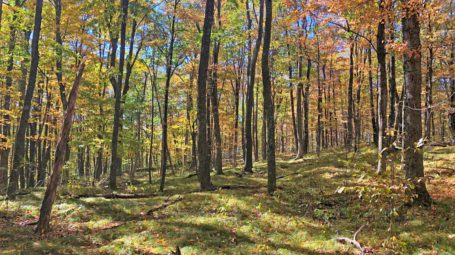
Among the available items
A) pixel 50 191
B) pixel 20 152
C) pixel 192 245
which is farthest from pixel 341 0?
pixel 20 152

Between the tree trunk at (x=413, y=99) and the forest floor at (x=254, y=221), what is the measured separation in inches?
39.2

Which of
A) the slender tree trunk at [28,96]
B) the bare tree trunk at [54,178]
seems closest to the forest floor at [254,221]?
the bare tree trunk at [54,178]

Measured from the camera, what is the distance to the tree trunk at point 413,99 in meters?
9.11

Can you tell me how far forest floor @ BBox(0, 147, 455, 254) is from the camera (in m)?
7.19

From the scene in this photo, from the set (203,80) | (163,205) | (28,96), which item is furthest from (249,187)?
Answer: (28,96)

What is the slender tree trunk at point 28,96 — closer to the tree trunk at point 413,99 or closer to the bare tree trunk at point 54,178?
the bare tree trunk at point 54,178

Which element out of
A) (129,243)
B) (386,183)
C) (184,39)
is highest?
(184,39)

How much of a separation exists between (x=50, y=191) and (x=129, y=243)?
3.71m

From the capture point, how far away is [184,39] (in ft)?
71.6

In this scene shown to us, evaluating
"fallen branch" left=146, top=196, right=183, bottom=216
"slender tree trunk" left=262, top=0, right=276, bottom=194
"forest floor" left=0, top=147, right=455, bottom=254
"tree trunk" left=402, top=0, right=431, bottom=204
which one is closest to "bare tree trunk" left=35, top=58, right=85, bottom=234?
"forest floor" left=0, top=147, right=455, bottom=254

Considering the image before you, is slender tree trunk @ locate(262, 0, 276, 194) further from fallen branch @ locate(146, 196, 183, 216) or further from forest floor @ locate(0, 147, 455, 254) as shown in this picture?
fallen branch @ locate(146, 196, 183, 216)

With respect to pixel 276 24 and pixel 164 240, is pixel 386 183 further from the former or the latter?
pixel 276 24

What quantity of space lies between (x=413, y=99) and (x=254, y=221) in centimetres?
587

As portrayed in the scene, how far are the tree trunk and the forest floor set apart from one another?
995 mm
